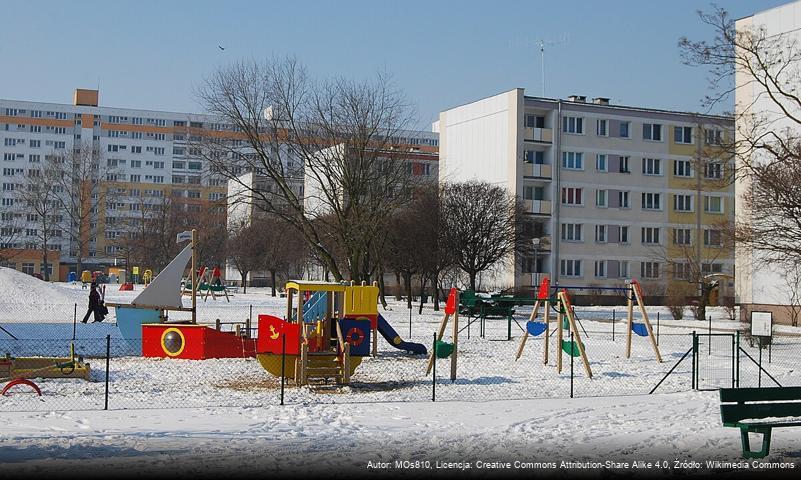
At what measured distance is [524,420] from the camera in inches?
619

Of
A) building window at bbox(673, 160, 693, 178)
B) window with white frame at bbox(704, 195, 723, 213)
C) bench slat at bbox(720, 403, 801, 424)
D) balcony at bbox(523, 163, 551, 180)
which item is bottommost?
bench slat at bbox(720, 403, 801, 424)

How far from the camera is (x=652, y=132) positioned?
2847 inches

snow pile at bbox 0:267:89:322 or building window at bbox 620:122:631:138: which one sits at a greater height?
building window at bbox 620:122:631:138

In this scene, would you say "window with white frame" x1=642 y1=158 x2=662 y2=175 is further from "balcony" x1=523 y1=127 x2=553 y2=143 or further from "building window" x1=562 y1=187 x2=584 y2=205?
"balcony" x1=523 y1=127 x2=553 y2=143

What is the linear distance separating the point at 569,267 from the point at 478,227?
1474cm

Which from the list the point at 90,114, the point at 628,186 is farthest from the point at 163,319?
the point at 90,114

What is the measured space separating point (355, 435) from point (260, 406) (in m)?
3.41

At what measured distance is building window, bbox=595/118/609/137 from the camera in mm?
70625

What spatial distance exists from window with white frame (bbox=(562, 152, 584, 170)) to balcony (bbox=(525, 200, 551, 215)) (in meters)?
3.10

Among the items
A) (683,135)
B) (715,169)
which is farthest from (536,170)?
(715,169)

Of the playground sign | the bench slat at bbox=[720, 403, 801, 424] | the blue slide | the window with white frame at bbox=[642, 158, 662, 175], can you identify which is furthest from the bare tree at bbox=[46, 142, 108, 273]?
the bench slat at bbox=[720, 403, 801, 424]

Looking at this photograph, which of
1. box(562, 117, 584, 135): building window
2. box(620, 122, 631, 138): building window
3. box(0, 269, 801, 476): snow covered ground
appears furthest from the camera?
box(620, 122, 631, 138): building window

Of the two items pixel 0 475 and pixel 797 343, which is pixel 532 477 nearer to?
pixel 0 475

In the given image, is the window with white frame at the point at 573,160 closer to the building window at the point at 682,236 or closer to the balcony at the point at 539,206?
the balcony at the point at 539,206
